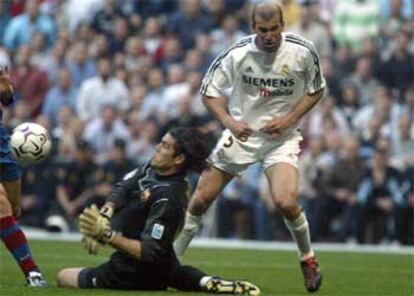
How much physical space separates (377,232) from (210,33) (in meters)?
4.92

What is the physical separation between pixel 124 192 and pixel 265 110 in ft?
6.42

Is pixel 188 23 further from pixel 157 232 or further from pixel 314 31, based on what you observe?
pixel 157 232

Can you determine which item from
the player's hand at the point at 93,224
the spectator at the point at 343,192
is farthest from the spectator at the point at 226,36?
the player's hand at the point at 93,224

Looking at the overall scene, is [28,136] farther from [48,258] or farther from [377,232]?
[377,232]

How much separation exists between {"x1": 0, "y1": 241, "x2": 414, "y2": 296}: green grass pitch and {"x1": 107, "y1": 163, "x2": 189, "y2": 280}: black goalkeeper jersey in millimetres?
221

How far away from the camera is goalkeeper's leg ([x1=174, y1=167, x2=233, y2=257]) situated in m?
12.9

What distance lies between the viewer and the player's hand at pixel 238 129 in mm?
12430

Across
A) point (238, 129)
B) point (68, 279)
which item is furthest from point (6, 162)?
point (238, 129)

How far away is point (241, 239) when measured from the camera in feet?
71.2

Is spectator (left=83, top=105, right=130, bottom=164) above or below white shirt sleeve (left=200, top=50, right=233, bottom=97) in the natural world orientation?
below

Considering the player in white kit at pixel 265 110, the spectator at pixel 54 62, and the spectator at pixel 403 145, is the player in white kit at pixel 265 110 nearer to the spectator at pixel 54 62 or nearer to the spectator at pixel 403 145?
the spectator at pixel 403 145

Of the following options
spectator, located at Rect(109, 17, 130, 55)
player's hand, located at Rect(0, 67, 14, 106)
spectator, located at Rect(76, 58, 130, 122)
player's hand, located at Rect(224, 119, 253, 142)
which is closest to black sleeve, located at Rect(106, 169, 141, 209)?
player's hand, located at Rect(0, 67, 14, 106)

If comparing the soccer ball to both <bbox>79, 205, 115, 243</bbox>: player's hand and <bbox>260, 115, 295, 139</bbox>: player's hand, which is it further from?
<bbox>79, 205, 115, 243</bbox>: player's hand

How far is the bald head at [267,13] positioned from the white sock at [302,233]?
1.69 metres
